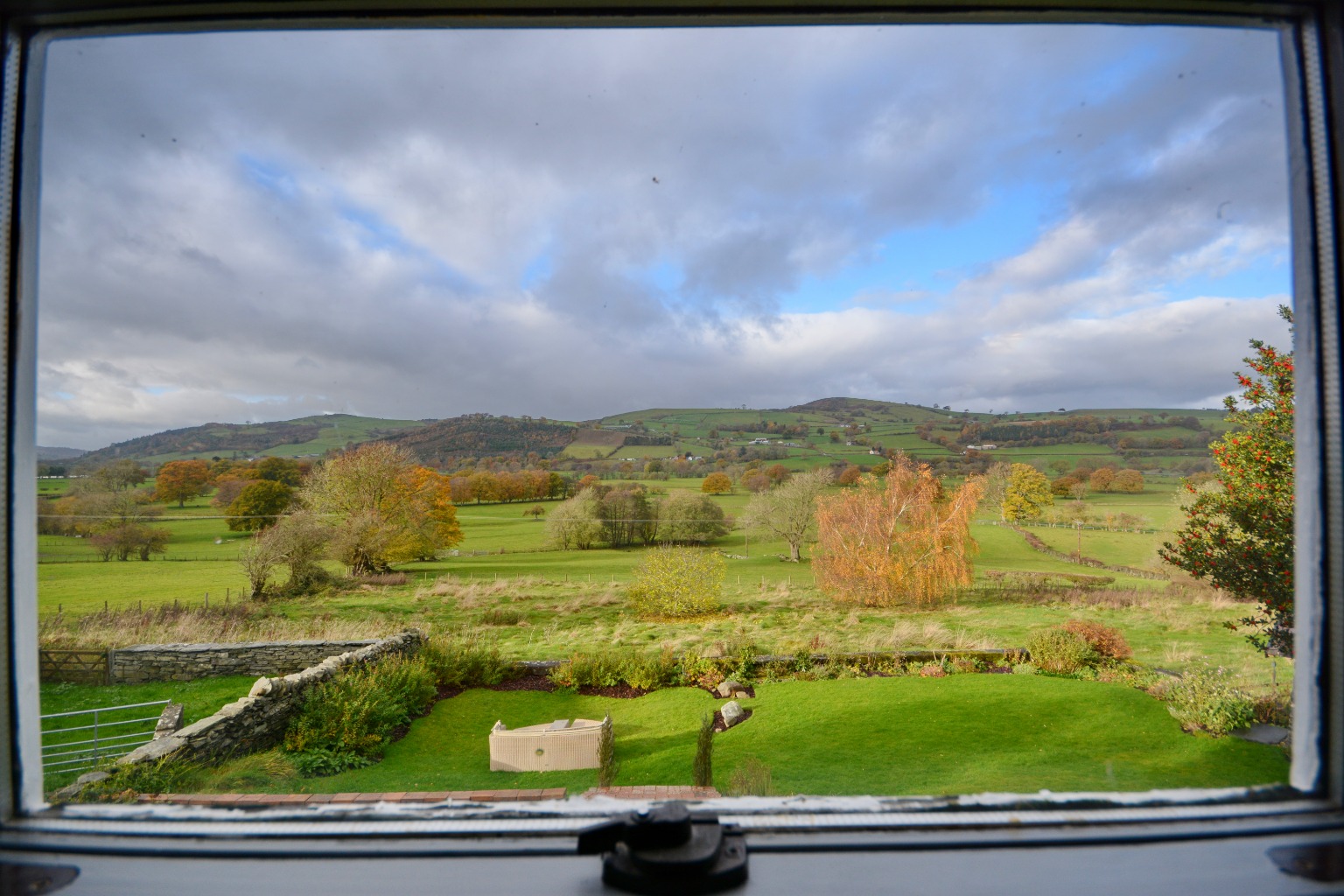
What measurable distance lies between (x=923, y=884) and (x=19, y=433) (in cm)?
130

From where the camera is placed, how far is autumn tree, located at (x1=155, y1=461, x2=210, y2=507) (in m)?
2.68

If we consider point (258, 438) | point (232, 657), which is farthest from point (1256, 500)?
point (232, 657)

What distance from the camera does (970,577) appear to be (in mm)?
4105

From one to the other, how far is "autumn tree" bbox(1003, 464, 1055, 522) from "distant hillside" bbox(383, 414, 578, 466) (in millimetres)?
3403

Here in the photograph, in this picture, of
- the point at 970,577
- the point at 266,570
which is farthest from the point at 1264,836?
the point at 266,570

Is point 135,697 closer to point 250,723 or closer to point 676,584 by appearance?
point 250,723

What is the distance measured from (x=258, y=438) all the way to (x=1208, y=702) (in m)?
5.26

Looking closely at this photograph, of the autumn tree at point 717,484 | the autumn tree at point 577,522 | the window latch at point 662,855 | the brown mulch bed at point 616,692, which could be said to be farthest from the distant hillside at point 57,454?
the autumn tree at point 717,484

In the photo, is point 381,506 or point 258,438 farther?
point 381,506

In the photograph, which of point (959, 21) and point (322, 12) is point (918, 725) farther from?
point (322, 12)

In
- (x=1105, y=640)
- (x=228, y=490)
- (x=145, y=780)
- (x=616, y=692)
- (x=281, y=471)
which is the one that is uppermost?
(x=281, y=471)

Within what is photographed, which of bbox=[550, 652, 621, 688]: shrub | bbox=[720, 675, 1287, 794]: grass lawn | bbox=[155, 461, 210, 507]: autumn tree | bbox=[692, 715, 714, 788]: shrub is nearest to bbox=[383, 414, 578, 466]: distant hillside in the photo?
bbox=[155, 461, 210, 507]: autumn tree

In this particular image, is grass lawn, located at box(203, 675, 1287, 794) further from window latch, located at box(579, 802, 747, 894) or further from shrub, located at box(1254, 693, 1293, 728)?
window latch, located at box(579, 802, 747, 894)

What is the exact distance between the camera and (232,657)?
3.69 meters
